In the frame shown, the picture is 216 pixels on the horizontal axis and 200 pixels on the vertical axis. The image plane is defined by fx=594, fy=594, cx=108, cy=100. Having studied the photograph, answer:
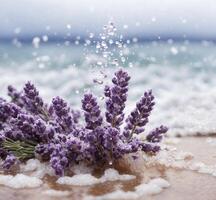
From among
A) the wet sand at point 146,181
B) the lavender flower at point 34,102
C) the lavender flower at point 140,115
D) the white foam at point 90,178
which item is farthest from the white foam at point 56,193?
the lavender flower at point 34,102

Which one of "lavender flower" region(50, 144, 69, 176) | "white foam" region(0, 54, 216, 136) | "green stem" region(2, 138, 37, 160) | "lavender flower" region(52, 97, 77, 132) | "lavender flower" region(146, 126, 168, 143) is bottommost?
"lavender flower" region(50, 144, 69, 176)

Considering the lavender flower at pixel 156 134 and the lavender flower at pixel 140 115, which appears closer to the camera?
the lavender flower at pixel 140 115

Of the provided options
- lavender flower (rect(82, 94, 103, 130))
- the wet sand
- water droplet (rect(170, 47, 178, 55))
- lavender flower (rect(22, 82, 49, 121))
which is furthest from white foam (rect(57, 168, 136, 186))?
water droplet (rect(170, 47, 178, 55))

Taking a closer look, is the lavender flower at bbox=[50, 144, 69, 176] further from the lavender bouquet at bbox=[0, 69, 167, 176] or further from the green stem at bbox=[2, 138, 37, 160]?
the green stem at bbox=[2, 138, 37, 160]

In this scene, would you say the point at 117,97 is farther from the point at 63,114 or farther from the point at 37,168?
the point at 37,168

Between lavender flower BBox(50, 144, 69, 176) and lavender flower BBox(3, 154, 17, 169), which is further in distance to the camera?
lavender flower BBox(3, 154, 17, 169)

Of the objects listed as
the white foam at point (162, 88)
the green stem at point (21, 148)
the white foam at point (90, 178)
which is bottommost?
the white foam at point (90, 178)

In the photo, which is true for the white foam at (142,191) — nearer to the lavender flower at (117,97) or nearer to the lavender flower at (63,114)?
the lavender flower at (117,97)
